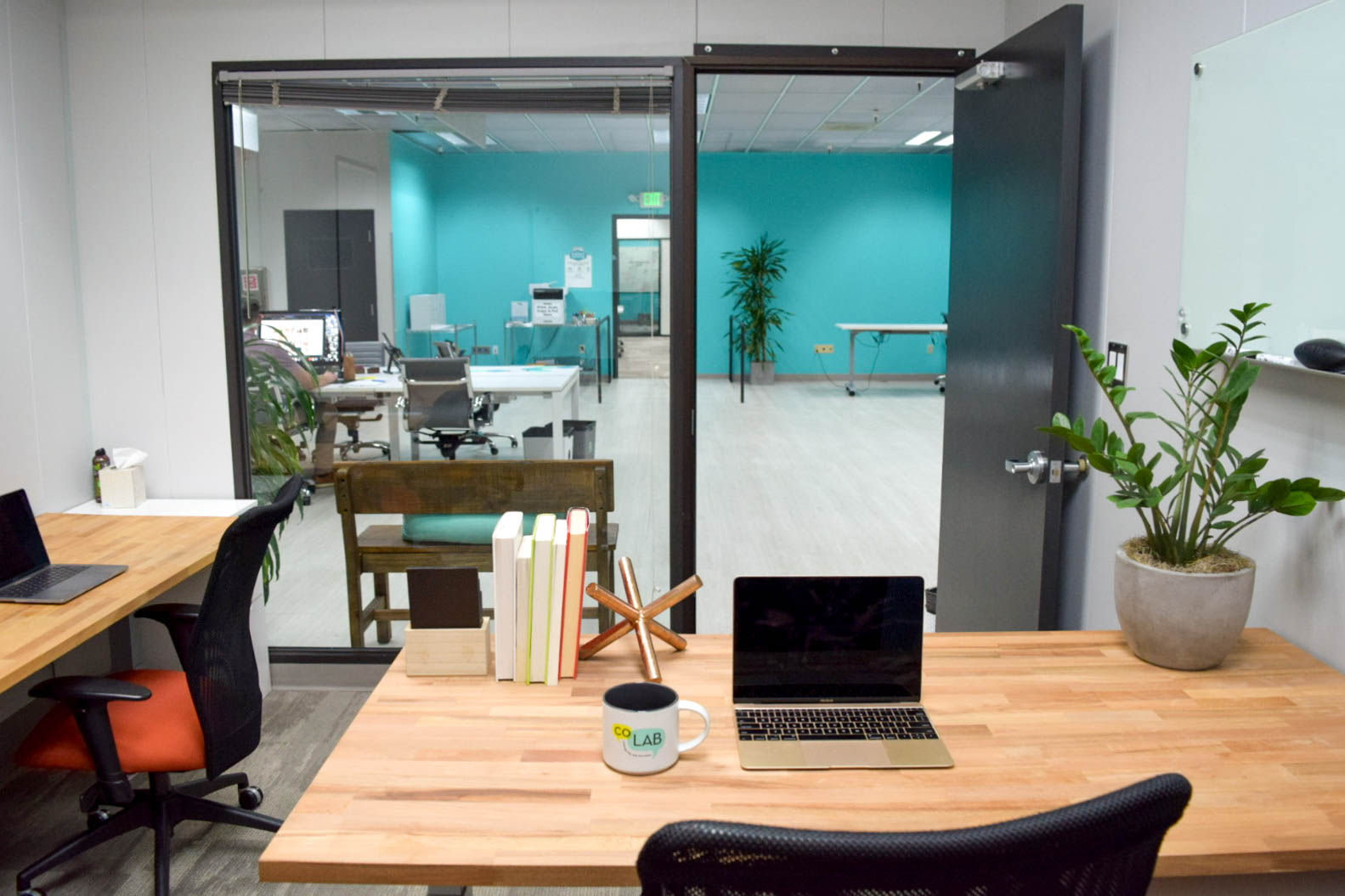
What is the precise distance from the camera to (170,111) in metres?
3.20

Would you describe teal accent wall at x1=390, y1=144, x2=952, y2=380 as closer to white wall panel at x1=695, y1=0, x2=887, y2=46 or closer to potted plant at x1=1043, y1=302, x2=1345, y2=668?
white wall panel at x1=695, y1=0, x2=887, y2=46

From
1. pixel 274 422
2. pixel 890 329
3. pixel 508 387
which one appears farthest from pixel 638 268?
pixel 890 329

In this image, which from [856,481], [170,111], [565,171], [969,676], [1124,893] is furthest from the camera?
[856,481]

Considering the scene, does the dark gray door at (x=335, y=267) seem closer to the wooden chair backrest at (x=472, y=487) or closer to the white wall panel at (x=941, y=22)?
the wooden chair backrest at (x=472, y=487)

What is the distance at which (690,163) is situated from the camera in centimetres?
319

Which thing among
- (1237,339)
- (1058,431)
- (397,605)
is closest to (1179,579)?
(1058,431)

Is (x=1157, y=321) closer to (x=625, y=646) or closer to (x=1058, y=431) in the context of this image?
(x=1058, y=431)

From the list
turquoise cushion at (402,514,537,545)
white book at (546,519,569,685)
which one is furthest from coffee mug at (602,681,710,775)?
turquoise cushion at (402,514,537,545)

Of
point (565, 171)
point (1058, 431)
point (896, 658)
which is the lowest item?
point (896, 658)

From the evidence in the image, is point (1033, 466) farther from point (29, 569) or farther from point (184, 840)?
point (29, 569)

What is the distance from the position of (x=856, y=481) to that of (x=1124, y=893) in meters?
5.95

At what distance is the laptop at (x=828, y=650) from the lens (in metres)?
1.65

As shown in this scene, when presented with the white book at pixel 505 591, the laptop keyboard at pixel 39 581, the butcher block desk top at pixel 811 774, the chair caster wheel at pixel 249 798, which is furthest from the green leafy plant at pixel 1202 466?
the laptop keyboard at pixel 39 581

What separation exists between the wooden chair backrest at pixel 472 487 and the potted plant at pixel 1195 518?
1.70m
